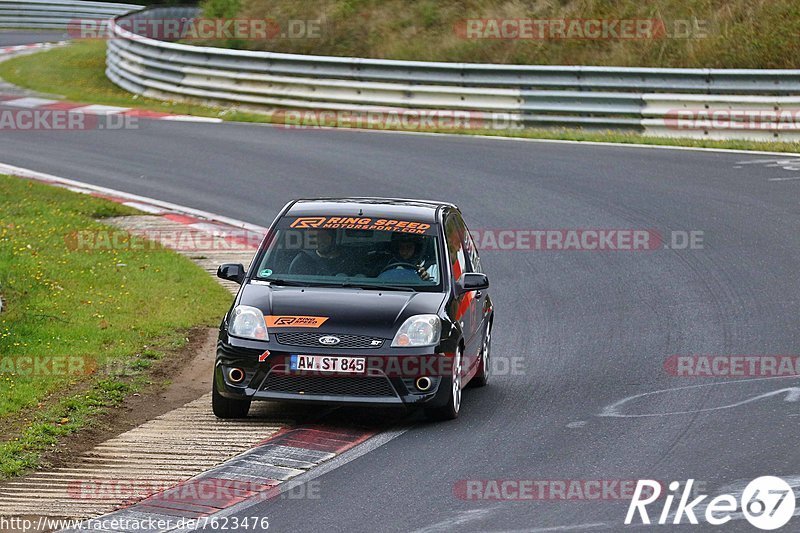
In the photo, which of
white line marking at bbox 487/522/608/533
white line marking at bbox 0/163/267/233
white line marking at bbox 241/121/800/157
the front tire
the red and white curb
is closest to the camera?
white line marking at bbox 487/522/608/533

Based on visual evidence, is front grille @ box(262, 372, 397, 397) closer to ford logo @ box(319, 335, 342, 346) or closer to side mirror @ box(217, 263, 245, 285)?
ford logo @ box(319, 335, 342, 346)

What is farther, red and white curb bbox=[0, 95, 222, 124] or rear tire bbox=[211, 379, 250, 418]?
red and white curb bbox=[0, 95, 222, 124]

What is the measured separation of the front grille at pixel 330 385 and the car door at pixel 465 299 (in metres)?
0.96

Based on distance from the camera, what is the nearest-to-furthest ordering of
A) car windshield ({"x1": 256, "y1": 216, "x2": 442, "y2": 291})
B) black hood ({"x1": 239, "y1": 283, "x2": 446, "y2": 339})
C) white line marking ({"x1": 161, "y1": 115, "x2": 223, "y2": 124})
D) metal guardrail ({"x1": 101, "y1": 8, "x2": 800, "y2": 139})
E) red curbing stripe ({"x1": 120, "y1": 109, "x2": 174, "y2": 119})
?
black hood ({"x1": 239, "y1": 283, "x2": 446, "y2": 339})
car windshield ({"x1": 256, "y1": 216, "x2": 442, "y2": 291})
metal guardrail ({"x1": 101, "y1": 8, "x2": 800, "y2": 139})
white line marking ({"x1": 161, "y1": 115, "x2": 223, "y2": 124})
red curbing stripe ({"x1": 120, "y1": 109, "x2": 174, "y2": 119})

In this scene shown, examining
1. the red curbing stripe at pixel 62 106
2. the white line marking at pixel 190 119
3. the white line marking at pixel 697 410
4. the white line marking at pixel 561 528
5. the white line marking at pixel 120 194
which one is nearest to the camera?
the white line marking at pixel 561 528

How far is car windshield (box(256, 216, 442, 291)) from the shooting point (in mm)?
10039

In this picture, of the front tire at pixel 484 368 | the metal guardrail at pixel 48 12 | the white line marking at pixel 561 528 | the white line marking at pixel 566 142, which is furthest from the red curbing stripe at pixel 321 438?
the metal guardrail at pixel 48 12

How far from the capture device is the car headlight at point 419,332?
368 inches

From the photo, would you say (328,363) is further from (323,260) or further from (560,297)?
(560,297)

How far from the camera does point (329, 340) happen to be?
30.2 feet

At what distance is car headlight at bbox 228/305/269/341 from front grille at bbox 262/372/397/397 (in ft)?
1.08

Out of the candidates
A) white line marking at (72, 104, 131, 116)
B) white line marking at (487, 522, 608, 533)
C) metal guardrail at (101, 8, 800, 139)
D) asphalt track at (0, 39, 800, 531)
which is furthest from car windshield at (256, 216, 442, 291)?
white line marking at (72, 104, 131, 116)

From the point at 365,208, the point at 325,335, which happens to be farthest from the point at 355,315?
the point at 365,208

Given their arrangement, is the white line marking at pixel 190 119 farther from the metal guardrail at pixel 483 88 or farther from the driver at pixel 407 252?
the driver at pixel 407 252
